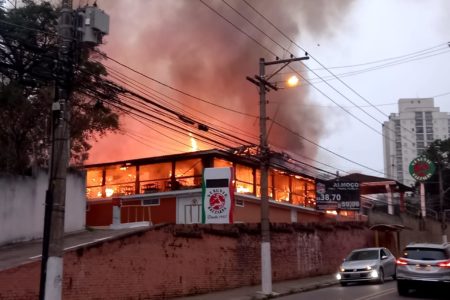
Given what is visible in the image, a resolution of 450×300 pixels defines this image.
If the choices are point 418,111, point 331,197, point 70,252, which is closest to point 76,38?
point 70,252

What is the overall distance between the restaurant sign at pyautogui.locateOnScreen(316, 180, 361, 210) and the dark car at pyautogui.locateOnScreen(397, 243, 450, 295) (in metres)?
17.7

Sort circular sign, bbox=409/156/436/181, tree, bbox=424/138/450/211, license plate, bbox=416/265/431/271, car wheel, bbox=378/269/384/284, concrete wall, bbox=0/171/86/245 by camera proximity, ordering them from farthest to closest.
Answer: tree, bbox=424/138/450/211 → circular sign, bbox=409/156/436/181 → car wheel, bbox=378/269/384/284 → concrete wall, bbox=0/171/86/245 → license plate, bbox=416/265/431/271

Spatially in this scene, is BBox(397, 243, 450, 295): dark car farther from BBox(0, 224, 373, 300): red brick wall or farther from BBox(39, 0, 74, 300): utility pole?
BBox(39, 0, 74, 300): utility pole

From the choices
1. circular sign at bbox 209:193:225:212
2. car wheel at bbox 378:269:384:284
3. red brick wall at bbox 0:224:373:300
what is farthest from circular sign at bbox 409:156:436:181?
circular sign at bbox 209:193:225:212

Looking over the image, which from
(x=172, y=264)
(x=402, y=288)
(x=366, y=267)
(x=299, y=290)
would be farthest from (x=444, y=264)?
(x=172, y=264)

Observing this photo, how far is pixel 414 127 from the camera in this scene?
54.9 meters

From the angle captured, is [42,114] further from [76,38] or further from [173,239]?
[76,38]

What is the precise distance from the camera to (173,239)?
1748 centimetres

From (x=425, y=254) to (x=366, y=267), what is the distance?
16.4 feet

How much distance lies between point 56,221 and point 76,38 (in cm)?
391

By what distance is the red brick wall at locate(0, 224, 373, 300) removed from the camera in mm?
13820

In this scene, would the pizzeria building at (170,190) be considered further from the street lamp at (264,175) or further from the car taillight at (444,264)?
the car taillight at (444,264)

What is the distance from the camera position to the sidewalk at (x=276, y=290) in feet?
57.3

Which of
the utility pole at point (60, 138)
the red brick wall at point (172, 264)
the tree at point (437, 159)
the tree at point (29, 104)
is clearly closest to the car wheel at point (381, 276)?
the red brick wall at point (172, 264)
